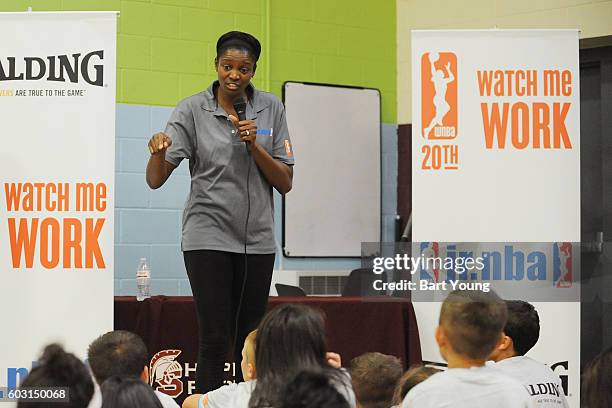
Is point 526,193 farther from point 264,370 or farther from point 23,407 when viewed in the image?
point 23,407

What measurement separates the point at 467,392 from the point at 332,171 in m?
3.83

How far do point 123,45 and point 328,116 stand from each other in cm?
135

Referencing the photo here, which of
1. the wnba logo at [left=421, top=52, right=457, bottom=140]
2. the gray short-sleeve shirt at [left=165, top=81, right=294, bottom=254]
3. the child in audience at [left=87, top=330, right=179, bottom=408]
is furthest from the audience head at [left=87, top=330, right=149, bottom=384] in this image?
the wnba logo at [left=421, top=52, right=457, bottom=140]

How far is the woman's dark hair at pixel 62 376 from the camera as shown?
1904mm

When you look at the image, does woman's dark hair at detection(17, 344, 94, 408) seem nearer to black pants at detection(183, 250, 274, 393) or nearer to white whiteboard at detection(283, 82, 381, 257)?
black pants at detection(183, 250, 274, 393)

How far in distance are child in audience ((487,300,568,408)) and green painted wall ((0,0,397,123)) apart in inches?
113

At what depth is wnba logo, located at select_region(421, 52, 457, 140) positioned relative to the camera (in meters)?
4.09

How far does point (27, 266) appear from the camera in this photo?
3613 mm

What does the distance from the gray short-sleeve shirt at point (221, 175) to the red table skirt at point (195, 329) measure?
0.82m

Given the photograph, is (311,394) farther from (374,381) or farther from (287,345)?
(374,381)

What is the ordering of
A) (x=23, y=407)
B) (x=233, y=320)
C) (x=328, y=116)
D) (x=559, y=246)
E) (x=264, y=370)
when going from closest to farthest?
1. (x=23, y=407)
2. (x=264, y=370)
3. (x=233, y=320)
4. (x=559, y=246)
5. (x=328, y=116)

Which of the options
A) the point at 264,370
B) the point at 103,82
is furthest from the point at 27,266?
the point at 264,370

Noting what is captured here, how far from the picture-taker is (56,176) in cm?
365

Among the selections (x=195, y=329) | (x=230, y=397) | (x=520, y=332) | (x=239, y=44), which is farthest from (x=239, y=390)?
(x=195, y=329)
